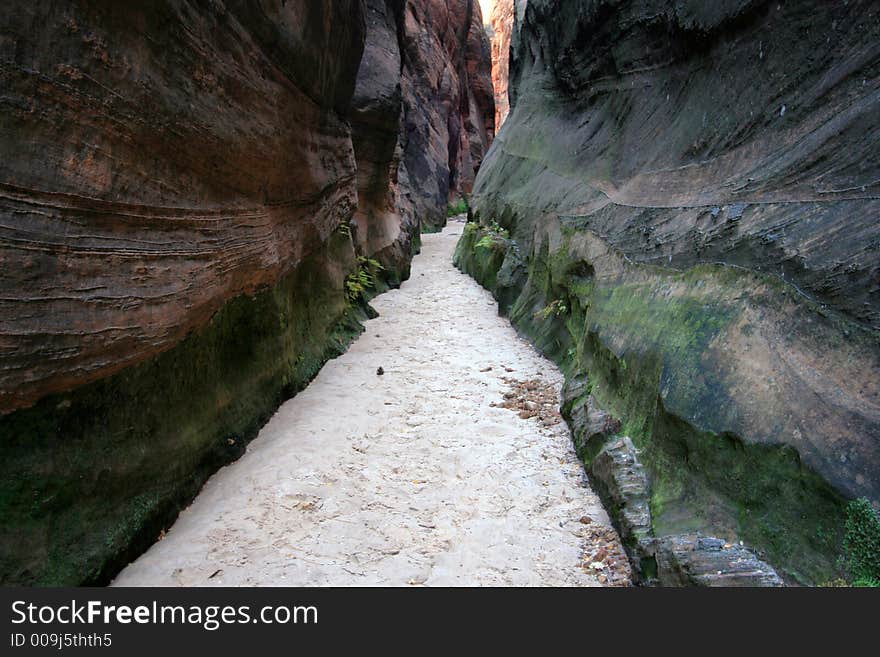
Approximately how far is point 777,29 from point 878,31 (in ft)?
3.44

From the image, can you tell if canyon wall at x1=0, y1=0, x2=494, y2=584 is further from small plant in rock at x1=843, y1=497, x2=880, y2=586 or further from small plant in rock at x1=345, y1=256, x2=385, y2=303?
small plant in rock at x1=843, y1=497, x2=880, y2=586

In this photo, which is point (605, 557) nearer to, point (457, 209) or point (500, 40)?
point (457, 209)

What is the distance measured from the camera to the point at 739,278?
3.24 metres

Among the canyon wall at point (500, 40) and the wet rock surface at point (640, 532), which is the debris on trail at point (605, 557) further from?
the canyon wall at point (500, 40)

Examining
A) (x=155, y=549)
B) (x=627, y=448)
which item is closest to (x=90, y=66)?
(x=155, y=549)

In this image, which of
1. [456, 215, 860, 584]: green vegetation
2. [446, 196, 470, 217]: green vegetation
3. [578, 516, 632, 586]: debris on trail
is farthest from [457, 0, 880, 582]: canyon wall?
[446, 196, 470, 217]: green vegetation

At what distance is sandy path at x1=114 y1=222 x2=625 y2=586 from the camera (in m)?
2.90

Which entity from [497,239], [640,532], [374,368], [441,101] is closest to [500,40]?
[441,101]

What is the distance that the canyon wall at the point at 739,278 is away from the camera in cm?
241

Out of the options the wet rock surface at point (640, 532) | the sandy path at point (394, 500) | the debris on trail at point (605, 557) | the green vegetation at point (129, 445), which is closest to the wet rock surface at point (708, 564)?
the wet rock surface at point (640, 532)

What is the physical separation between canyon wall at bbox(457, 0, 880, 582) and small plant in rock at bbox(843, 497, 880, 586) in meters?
0.05

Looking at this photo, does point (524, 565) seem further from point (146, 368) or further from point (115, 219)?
point (115, 219)

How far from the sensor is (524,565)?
2990mm

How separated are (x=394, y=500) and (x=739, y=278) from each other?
264 cm
